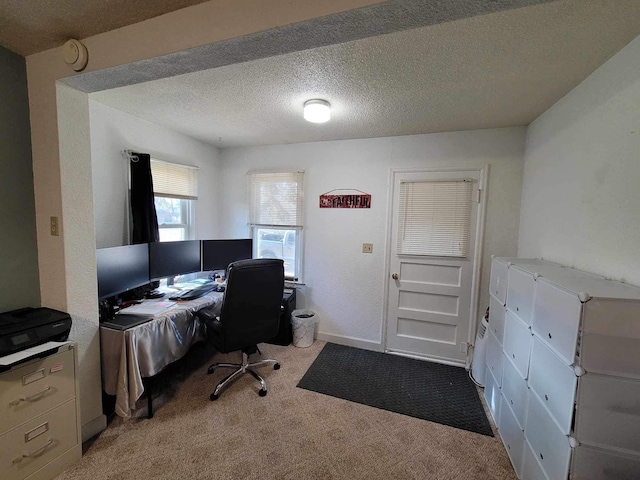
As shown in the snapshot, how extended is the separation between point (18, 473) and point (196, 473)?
0.83m

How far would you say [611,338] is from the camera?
3.29 ft

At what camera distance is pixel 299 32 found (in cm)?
97

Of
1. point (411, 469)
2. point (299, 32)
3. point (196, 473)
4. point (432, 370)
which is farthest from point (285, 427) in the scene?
point (299, 32)

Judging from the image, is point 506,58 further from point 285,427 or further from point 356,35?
point 285,427

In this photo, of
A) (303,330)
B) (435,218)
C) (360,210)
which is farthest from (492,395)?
(360,210)

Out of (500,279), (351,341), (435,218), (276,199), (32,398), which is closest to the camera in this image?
(32,398)

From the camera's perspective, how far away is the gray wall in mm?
1448

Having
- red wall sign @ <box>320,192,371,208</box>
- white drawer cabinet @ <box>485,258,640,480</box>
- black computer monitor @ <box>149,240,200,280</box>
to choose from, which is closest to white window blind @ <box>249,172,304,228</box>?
red wall sign @ <box>320,192,371,208</box>

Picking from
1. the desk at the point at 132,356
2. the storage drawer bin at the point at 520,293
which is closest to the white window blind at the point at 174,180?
the desk at the point at 132,356

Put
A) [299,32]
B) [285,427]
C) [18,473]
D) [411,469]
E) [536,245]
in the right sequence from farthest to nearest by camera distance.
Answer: [536,245]
[285,427]
[411,469]
[18,473]
[299,32]

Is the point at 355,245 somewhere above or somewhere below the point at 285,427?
above

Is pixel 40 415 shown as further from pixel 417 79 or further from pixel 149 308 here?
pixel 417 79

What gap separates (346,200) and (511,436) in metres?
2.34

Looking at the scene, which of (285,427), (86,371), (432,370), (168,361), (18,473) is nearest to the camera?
(18,473)
